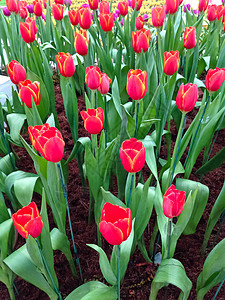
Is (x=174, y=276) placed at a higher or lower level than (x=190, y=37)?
lower

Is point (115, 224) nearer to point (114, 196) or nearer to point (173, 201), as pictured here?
point (173, 201)

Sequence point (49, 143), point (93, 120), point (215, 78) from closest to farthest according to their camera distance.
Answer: point (49, 143), point (93, 120), point (215, 78)

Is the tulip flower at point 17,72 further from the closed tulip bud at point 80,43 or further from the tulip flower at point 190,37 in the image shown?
the tulip flower at point 190,37

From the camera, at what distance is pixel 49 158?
0.64m

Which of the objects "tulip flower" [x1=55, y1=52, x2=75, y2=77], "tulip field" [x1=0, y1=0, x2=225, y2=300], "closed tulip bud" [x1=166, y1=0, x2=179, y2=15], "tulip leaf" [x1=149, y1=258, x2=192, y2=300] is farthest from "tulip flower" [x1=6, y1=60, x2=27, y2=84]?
"closed tulip bud" [x1=166, y1=0, x2=179, y2=15]

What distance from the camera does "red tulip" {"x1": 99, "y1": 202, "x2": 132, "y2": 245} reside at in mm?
512

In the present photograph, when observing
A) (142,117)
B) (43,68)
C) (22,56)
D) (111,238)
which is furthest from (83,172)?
(22,56)

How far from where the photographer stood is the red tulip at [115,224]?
1.68 feet

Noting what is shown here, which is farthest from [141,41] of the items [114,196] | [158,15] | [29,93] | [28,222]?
[28,222]

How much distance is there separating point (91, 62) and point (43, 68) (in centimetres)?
28

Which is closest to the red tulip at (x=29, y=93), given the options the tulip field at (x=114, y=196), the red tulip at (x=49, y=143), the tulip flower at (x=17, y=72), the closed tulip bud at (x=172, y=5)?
the tulip field at (x=114, y=196)

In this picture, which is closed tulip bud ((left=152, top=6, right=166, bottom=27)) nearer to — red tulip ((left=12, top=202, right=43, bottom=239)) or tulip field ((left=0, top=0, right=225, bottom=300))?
tulip field ((left=0, top=0, right=225, bottom=300))

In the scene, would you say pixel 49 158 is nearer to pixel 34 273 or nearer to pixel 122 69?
pixel 34 273

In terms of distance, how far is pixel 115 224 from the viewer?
1.69 feet
